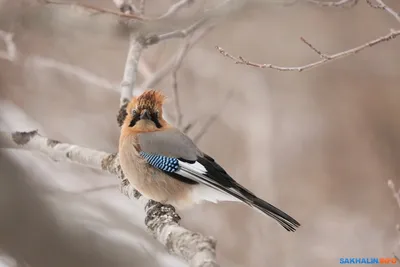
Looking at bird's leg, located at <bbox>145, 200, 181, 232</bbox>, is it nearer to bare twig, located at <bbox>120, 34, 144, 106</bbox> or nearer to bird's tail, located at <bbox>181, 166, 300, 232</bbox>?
bird's tail, located at <bbox>181, 166, 300, 232</bbox>

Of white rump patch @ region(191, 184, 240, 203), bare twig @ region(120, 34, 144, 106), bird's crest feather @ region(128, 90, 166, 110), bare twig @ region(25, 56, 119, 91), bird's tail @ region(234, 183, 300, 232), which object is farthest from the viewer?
bare twig @ region(25, 56, 119, 91)

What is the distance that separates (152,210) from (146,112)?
0.86 feet

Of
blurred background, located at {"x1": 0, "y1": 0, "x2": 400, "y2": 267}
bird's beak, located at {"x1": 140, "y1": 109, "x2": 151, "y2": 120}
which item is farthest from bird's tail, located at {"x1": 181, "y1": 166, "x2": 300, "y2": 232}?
blurred background, located at {"x1": 0, "y1": 0, "x2": 400, "y2": 267}

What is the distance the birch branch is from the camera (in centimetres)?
93

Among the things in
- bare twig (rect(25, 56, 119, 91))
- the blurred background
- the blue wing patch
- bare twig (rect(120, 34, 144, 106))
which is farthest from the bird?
the blurred background

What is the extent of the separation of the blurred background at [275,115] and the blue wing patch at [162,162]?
744 mm

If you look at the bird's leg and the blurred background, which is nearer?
the bird's leg

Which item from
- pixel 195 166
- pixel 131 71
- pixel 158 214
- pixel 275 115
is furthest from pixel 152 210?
pixel 275 115

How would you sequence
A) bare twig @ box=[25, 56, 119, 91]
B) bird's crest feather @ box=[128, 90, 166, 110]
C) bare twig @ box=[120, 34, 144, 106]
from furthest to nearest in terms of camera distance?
bare twig @ box=[25, 56, 119, 91] → bare twig @ box=[120, 34, 144, 106] → bird's crest feather @ box=[128, 90, 166, 110]

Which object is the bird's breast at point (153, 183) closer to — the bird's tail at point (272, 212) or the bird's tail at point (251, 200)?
the bird's tail at point (251, 200)

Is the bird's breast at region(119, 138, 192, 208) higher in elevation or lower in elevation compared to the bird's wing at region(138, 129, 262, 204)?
lower

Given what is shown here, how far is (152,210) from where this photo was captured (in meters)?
1.37

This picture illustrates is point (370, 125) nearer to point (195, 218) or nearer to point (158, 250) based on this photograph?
point (195, 218)

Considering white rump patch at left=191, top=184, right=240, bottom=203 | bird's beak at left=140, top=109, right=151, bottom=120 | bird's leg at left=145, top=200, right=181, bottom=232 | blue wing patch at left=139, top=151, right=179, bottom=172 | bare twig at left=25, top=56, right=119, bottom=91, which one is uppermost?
bare twig at left=25, top=56, right=119, bottom=91
